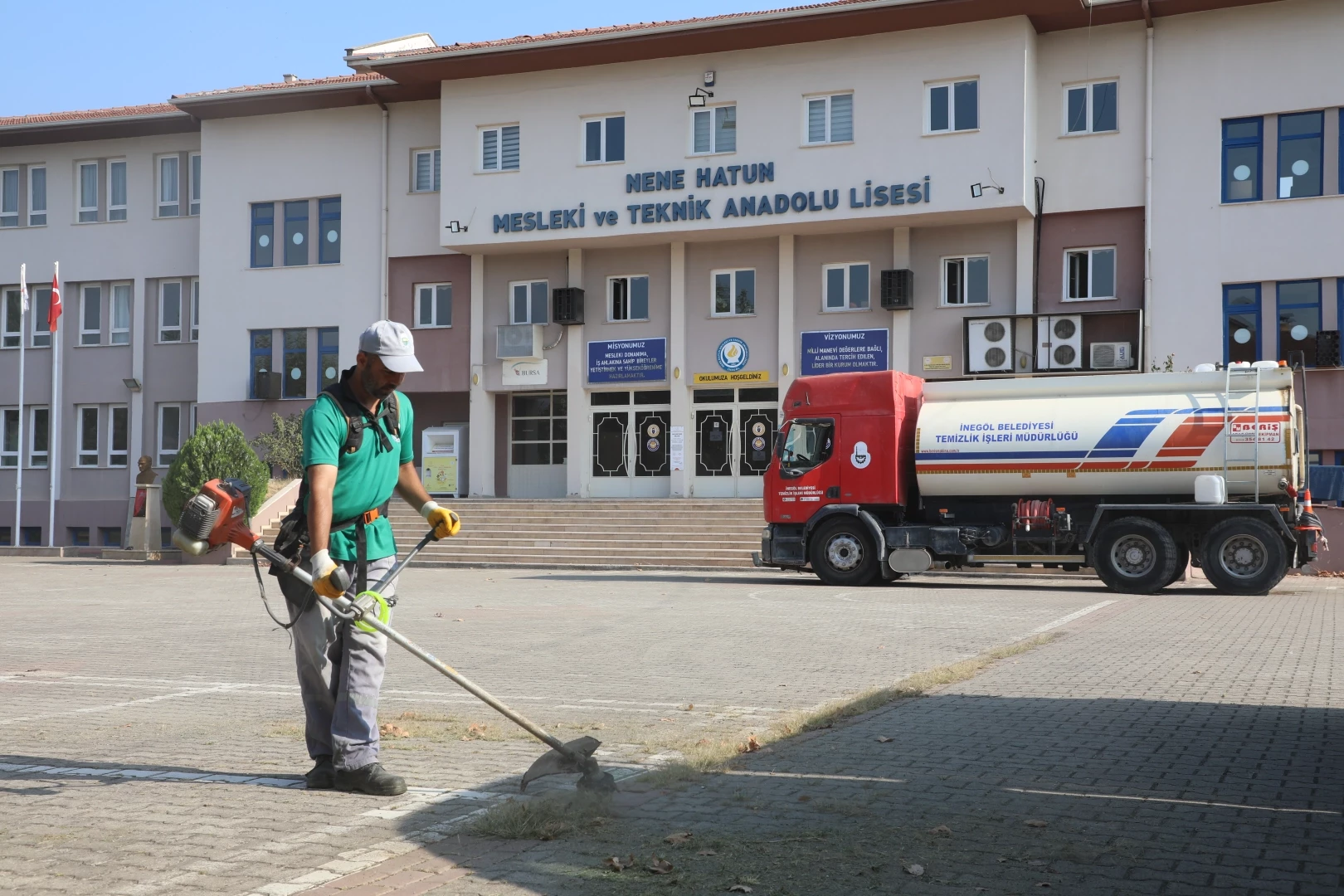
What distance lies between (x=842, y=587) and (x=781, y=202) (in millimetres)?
12844

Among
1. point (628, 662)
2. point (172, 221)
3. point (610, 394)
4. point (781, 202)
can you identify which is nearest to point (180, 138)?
point (172, 221)

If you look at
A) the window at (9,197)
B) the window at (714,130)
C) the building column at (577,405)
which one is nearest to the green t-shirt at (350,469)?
the window at (714,130)

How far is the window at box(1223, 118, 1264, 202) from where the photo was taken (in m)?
29.1

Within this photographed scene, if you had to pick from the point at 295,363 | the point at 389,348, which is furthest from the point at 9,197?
the point at 389,348

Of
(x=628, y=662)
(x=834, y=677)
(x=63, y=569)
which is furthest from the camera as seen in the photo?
(x=63, y=569)

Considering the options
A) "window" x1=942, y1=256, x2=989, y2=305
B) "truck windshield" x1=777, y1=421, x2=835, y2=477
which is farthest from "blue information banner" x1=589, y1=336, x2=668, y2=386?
"truck windshield" x1=777, y1=421, x2=835, y2=477

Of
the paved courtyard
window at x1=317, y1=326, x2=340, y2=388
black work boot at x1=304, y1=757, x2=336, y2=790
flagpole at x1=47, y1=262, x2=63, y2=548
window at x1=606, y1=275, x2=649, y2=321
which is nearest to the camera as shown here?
the paved courtyard

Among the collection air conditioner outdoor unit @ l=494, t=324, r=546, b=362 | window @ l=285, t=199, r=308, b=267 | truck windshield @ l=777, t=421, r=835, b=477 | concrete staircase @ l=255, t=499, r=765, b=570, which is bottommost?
concrete staircase @ l=255, t=499, r=765, b=570

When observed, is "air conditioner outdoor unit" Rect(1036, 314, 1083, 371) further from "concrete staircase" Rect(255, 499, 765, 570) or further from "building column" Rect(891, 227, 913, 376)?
"concrete staircase" Rect(255, 499, 765, 570)

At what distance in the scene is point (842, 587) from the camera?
2106 cm

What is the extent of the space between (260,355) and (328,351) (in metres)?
2.11

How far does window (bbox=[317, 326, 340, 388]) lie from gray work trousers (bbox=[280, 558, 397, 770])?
31283 millimetres

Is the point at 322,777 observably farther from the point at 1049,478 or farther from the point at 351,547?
the point at 1049,478

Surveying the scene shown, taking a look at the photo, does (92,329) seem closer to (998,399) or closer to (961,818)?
(998,399)
